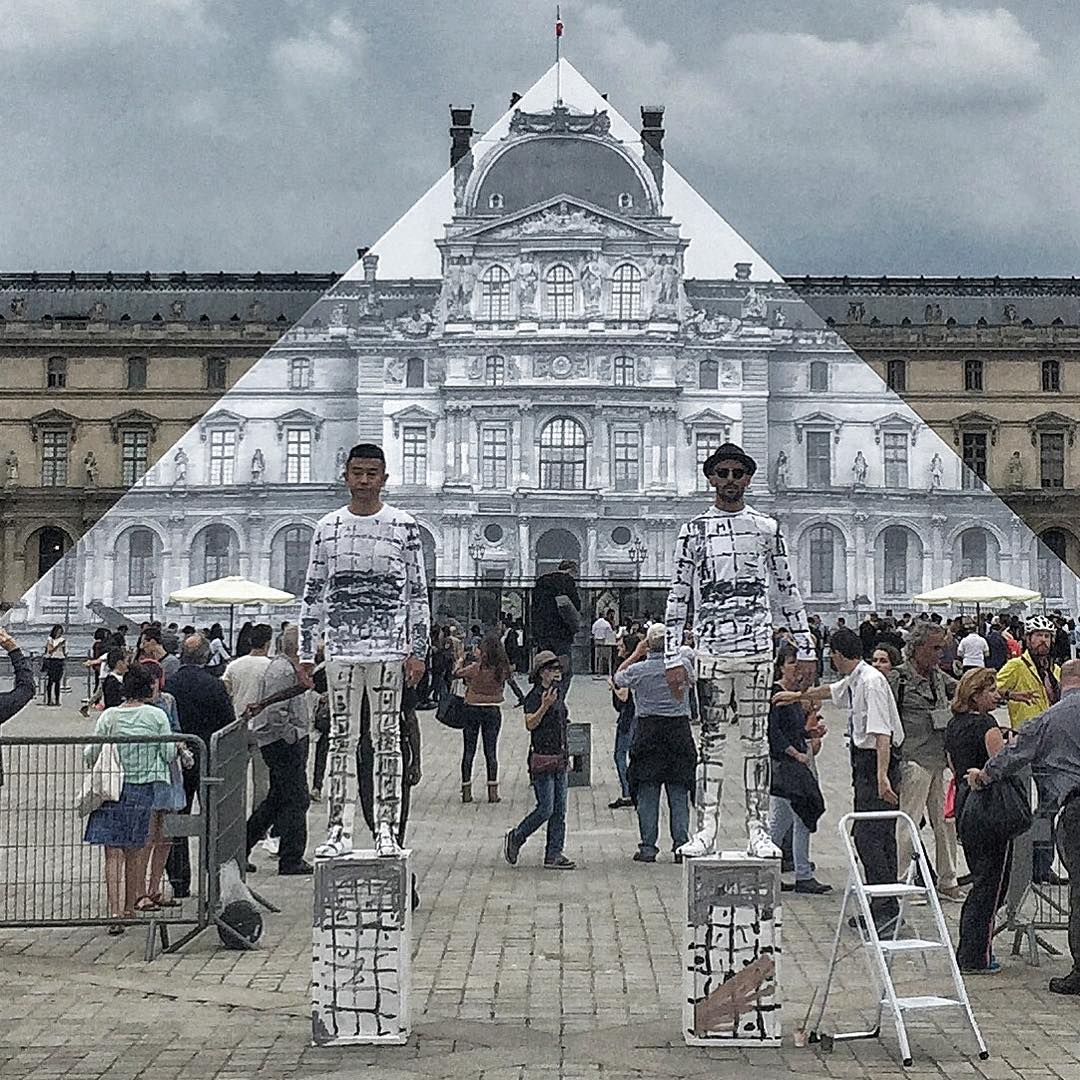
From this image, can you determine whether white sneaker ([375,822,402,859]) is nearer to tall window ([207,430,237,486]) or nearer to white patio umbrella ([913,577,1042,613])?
white patio umbrella ([913,577,1042,613])

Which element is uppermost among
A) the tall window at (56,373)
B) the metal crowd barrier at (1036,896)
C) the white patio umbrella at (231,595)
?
the tall window at (56,373)

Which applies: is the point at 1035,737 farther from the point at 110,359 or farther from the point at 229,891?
the point at 110,359

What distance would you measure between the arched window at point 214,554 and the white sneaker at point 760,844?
1276 inches

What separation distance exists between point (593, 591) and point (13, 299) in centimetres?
3261

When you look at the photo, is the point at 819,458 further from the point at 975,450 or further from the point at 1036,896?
the point at 1036,896

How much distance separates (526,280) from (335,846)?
35.7m

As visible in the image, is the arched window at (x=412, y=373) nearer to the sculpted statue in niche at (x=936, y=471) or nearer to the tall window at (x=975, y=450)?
the sculpted statue in niche at (x=936, y=471)

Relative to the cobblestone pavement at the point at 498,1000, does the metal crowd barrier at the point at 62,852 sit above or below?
above

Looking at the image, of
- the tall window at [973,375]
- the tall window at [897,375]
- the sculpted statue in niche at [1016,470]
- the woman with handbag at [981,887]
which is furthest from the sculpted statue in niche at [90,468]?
the woman with handbag at [981,887]

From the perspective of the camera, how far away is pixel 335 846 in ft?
21.9

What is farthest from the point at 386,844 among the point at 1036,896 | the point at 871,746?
the point at 1036,896

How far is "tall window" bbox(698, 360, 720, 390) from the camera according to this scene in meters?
41.6

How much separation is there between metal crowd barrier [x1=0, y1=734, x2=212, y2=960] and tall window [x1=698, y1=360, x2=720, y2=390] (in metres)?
33.2

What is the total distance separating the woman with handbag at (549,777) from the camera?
11.0 metres
